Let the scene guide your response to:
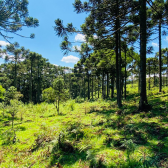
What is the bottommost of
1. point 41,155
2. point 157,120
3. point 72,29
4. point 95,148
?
point 41,155

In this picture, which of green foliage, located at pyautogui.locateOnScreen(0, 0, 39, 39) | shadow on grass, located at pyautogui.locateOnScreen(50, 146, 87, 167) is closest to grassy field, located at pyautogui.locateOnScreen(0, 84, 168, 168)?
shadow on grass, located at pyautogui.locateOnScreen(50, 146, 87, 167)

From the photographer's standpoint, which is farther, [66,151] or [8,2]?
[8,2]

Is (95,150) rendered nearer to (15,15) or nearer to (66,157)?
(66,157)

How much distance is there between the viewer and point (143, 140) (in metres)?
3.57

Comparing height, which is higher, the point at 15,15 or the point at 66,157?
the point at 15,15

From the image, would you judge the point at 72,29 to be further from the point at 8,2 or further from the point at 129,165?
the point at 129,165

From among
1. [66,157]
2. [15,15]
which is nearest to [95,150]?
[66,157]

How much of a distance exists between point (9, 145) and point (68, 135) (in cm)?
258

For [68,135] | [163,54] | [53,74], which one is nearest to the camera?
[68,135]

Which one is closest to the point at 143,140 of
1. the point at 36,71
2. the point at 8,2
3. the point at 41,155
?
the point at 41,155

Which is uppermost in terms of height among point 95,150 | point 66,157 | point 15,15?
point 15,15

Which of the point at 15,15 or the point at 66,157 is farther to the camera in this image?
the point at 15,15

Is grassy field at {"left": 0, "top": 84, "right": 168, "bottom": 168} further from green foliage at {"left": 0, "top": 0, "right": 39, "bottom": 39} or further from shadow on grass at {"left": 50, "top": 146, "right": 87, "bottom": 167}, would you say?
green foliage at {"left": 0, "top": 0, "right": 39, "bottom": 39}

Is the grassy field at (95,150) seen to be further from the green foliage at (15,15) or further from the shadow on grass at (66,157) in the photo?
the green foliage at (15,15)
